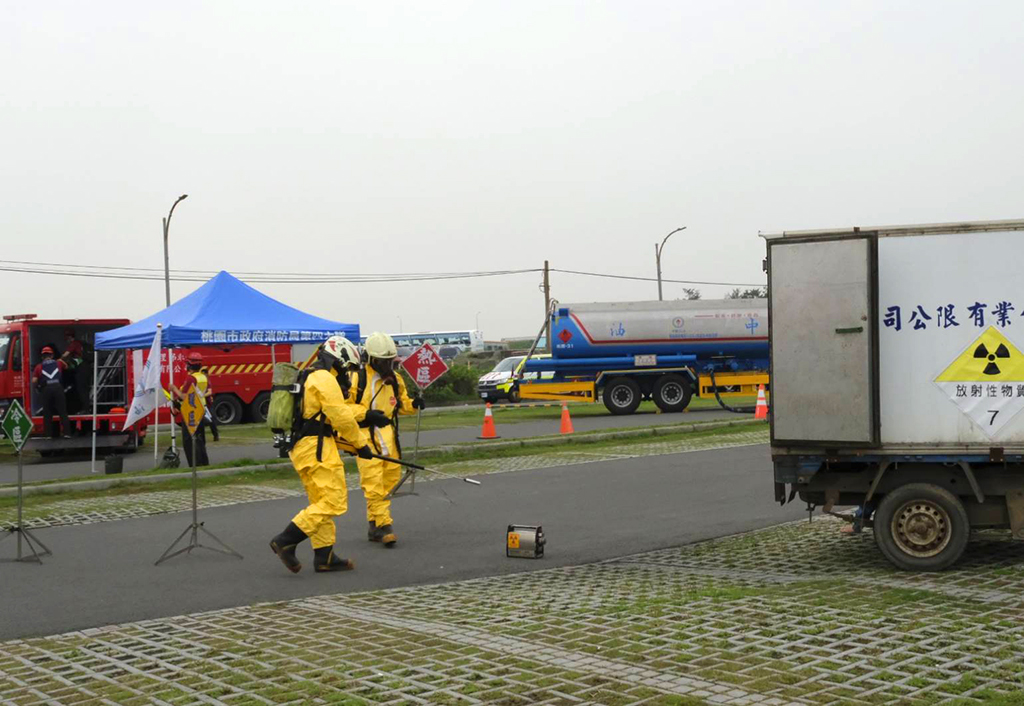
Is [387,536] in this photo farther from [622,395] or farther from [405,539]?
[622,395]

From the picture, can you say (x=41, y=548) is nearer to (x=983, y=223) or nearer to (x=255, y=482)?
(x=255, y=482)

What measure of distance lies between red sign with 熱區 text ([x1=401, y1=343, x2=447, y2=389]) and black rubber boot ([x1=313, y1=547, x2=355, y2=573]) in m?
8.05

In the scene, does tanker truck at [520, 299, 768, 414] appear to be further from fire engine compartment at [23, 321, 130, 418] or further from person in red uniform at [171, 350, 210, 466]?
person in red uniform at [171, 350, 210, 466]

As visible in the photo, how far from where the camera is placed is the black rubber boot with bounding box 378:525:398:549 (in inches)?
420

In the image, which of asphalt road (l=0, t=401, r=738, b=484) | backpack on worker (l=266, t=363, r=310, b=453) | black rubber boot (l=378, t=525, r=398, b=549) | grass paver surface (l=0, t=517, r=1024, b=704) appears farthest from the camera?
asphalt road (l=0, t=401, r=738, b=484)

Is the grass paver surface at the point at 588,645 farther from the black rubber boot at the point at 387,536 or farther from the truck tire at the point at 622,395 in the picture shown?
the truck tire at the point at 622,395

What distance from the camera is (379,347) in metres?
11.0

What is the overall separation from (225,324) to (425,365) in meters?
4.44

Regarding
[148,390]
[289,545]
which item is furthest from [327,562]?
[148,390]

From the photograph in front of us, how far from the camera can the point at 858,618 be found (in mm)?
6898

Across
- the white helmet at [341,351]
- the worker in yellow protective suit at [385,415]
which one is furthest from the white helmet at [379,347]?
the white helmet at [341,351]

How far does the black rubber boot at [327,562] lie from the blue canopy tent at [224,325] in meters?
10.4

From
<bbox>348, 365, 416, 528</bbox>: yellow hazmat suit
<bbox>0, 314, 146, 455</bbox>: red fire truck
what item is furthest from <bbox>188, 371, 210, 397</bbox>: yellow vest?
<bbox>348, 365, 416, 528</bbox>: yellow hazmat suit

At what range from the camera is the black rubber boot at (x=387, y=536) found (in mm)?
10659
